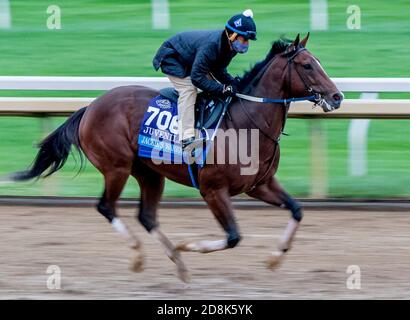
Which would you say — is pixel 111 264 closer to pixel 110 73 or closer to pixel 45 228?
pixel 45 228

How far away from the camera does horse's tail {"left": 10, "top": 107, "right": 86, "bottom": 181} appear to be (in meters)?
8.59

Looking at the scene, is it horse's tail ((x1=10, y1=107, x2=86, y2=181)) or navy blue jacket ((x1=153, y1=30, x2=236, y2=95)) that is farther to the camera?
horse's tail ((x1=10, y1=107, x2=86, y2=181))

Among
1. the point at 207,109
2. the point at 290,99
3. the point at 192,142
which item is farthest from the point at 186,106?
the point at 290,99

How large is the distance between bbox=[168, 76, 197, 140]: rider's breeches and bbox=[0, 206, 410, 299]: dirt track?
106 centimetres

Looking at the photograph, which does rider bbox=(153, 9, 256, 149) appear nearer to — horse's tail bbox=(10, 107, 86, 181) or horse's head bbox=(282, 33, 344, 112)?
horse's head bbox=(282, 33, 344, 112)

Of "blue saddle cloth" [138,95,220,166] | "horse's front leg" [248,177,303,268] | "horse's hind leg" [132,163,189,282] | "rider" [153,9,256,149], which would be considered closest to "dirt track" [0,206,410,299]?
"horse's front leg" [248,177,303,268]

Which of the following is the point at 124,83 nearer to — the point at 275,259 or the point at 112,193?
the point at 112,193

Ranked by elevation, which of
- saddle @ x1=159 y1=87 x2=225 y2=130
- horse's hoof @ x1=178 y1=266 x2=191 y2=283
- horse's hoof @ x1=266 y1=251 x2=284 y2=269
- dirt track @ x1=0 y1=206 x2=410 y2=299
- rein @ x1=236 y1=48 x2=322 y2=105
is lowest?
dirt track @ x1=0 y1=206 x2=410 y2=299

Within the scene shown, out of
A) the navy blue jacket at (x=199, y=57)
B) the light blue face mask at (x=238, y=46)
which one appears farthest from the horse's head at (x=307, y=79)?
the navy blue jacket at (x=199, y=57)

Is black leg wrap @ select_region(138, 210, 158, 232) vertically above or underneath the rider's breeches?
underneath

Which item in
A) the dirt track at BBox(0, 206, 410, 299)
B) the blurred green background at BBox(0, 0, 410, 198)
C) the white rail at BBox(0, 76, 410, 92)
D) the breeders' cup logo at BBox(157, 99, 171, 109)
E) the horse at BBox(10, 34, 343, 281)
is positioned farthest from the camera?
the blurred green background at BBox(0, 0, 410, 198)

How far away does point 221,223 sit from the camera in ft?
25.7
